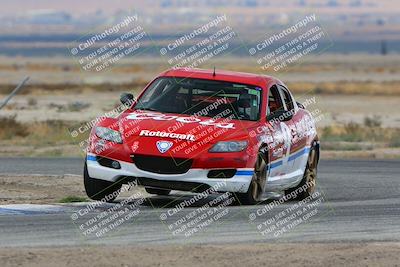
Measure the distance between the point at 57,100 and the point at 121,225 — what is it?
1555 inches

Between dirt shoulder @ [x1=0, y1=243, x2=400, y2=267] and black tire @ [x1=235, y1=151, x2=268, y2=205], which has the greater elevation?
dirt shoulder @ [x1=0, y1=243, x2=400, y2=267]

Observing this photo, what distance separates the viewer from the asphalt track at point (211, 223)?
35.3ft

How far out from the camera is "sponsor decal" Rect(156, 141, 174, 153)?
43.3 ft

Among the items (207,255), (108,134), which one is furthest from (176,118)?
(207,255)

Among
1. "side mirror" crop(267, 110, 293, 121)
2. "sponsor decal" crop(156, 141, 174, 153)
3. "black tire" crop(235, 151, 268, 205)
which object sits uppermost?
"sponsor decal" crop(156, 141, 174, 153)

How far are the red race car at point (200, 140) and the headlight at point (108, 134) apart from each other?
0.04 ft

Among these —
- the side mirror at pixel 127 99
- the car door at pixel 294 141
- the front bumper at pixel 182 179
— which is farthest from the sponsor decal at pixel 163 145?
the car door at pixel 294 141

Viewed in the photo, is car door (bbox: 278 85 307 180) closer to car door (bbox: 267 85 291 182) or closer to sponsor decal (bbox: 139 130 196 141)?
car door (bbox: 267 85 291 182)

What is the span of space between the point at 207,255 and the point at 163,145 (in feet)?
11.7

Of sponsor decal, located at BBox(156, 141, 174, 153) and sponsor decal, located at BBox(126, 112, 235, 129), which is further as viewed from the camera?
sponsor decal, located at BBox(126, 112, 235, 129)

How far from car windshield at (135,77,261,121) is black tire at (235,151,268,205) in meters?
0.81

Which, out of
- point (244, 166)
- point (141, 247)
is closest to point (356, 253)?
point (141, 247)

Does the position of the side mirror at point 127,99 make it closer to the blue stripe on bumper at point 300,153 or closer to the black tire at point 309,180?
the blue stripe on bumper at point 300,153

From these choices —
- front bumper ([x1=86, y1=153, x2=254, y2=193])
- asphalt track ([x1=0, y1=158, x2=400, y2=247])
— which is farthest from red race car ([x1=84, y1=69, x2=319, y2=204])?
asphalt track ([x1=0, y1=158, x2=400, y2=247])
